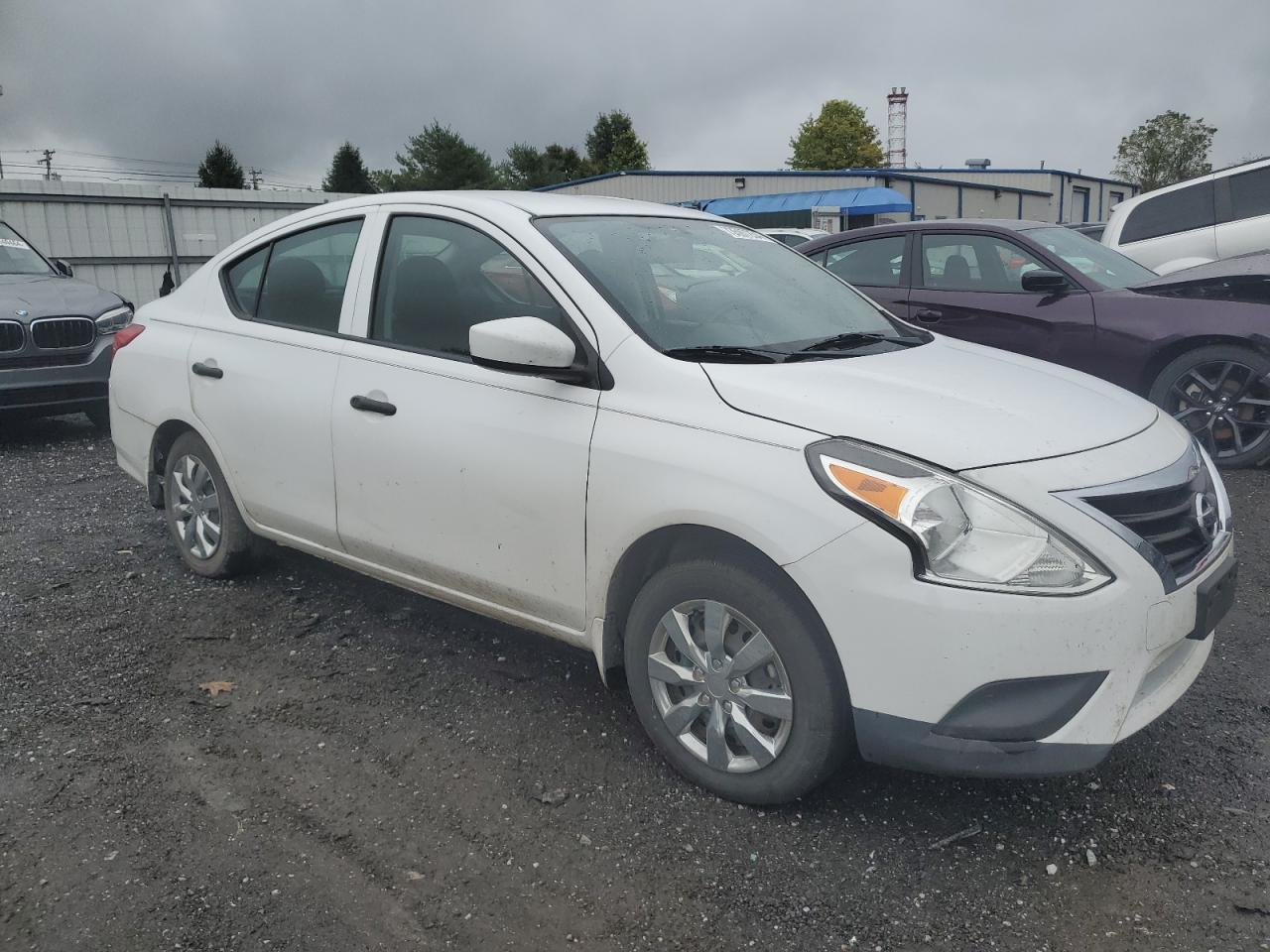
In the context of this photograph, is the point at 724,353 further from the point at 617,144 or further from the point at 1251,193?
the point at 617,144

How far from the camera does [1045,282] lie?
6949mm

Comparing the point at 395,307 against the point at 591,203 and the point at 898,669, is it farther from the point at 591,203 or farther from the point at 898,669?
the point at 898,669

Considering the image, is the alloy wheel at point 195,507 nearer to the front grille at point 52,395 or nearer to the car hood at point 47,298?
the front grille at point 52,395

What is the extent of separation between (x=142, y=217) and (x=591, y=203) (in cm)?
1484

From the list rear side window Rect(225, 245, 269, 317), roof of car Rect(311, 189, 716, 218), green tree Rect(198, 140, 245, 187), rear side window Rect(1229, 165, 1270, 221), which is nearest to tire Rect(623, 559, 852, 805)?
roof of car Rect(311, 189, 716, 218)

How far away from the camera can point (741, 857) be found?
110 inches

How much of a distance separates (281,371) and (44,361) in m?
5.29

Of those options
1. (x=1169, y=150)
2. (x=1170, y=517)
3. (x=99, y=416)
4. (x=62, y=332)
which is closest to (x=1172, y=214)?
(x=1170, y=517)

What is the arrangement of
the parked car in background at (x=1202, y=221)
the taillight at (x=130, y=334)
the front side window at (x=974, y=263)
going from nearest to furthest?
1. the taillight at (x=130, y=334)
2. the front side window at (x=974, y=263)
3. the parked car in background at (x=1202, y=221)

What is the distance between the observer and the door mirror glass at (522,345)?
312cm

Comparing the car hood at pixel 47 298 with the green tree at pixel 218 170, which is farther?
the green tree at pixel 218 170

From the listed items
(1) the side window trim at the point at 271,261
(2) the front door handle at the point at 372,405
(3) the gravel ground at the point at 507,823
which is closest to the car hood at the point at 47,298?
(1) the side window trim at the point at 271,261

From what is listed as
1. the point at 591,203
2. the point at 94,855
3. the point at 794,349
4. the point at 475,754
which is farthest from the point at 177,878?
the point at 591,203

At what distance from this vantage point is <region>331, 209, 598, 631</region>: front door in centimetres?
324
